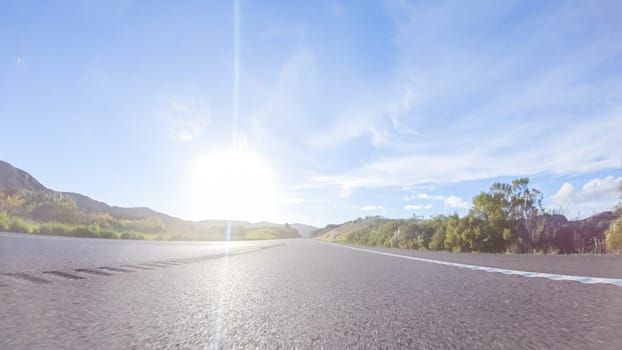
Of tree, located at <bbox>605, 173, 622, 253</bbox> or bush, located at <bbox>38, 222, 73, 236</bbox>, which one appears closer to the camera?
tree, located at <bbox>605, 173, 622, 253</bbox>

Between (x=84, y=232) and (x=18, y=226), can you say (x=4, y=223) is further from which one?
(x=84, y=232)

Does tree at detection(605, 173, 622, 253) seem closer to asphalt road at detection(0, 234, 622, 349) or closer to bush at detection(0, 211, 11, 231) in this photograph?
asphalt road at detection(0, 234, 622, 349)

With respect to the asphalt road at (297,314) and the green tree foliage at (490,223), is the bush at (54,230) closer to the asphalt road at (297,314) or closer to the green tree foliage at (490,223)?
the asphalt road at (297,314)

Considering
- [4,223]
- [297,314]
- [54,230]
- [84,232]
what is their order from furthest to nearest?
[84,232] < [54,230] < [4,223] < [297,314]

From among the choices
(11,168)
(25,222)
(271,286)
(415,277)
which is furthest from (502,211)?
(11,168)

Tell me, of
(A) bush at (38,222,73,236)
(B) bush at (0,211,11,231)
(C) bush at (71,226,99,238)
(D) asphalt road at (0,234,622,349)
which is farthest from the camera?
(C) bush at (71,226,99,238)

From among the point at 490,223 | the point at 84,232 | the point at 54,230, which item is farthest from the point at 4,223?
the point at 490,223

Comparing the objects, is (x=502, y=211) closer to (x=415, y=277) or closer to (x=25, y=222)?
(x=415, y=277)

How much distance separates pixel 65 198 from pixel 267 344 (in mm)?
15731

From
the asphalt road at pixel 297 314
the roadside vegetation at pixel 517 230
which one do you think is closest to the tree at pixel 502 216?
the roadside vegetation at pixel 517 230

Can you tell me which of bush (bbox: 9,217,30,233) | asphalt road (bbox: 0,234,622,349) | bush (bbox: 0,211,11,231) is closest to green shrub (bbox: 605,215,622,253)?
asphalt road (bbox: 0,234,622,349)

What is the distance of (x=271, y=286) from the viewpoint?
Answer: 2.65 m

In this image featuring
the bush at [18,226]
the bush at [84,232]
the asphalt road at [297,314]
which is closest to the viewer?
the asphalt road at [297,314]

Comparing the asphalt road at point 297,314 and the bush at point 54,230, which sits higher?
the bush at point 54,230
